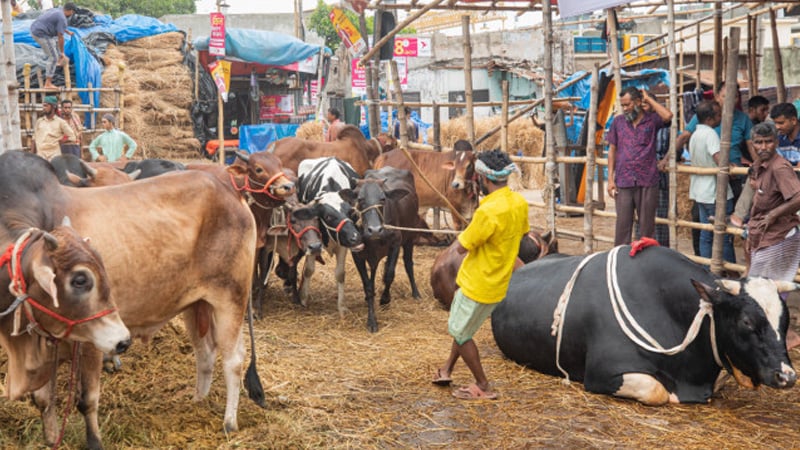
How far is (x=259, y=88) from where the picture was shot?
24562mm

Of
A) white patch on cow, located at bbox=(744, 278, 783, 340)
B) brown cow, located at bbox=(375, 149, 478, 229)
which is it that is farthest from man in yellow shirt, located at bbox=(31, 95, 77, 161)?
white patch on cow, located at bbox=(744, 278, 783, 340)

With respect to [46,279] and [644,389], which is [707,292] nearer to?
[644,389]

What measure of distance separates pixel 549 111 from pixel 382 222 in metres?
2.25

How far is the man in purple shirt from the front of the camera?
7.91 meters

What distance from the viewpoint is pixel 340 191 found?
824 centimetres

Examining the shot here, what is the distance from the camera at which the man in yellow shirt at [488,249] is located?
5.38 meters

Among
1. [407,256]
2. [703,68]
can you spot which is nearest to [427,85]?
[703,68]

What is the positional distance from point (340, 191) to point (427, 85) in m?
20.5

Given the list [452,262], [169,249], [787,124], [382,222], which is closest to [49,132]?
[382,222]

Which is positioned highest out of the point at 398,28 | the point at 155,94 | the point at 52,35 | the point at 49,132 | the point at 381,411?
the point at 52,35

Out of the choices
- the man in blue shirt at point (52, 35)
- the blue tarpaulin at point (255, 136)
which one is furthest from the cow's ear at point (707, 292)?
the blue tarpaulin at point (255, 136)

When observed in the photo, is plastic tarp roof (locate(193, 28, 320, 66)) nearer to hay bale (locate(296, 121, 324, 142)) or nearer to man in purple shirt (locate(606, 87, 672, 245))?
hay bale (locate(296, 121, 324, 142))

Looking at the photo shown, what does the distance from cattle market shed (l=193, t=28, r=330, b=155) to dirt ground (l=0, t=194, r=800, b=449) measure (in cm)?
1537

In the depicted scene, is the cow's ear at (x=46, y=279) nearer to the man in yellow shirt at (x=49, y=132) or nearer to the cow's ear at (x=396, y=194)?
the cow's ear at (x=396, y=194)
